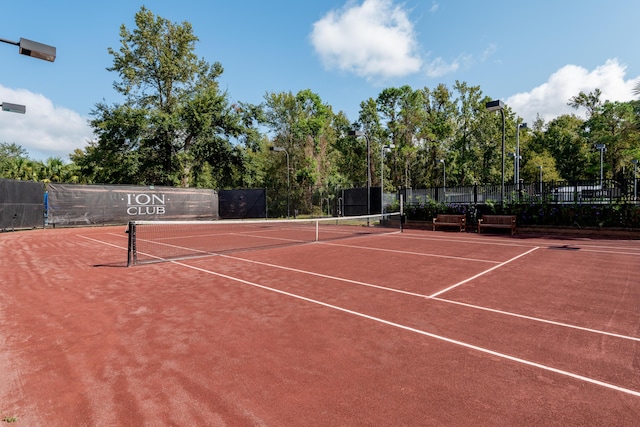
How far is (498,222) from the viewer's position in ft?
53.5

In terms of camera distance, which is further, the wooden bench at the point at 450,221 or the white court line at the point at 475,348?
the wooden bench at the point at 450,221

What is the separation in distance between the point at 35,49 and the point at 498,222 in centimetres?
1795

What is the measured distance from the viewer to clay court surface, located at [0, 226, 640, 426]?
264cm

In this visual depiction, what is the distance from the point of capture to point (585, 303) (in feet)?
17.1

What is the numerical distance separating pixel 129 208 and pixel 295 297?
2274cm

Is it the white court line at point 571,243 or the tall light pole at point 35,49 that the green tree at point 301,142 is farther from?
the tall light pole at point 35,49

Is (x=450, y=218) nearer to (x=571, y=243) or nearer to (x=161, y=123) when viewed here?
(x=571, y=243)

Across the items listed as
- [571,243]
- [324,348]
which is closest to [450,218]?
[571,243]

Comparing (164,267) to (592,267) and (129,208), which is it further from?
(129,208)

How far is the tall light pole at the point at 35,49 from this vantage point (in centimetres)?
671

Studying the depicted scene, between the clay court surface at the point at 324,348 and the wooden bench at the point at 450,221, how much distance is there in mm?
9987

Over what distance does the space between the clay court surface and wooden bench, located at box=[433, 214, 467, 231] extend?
9987mm

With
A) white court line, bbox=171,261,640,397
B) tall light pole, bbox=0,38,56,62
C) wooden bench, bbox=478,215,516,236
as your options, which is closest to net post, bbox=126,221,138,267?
tall light pole, bbox=0,38,56,62

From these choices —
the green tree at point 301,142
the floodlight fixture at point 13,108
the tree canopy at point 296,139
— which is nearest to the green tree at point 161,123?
the tree canopy at point 296,139
